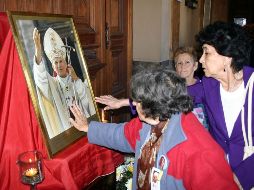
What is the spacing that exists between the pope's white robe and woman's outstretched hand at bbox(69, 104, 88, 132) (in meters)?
0.04

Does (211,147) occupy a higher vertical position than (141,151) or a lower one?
higher

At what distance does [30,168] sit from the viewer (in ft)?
4.61

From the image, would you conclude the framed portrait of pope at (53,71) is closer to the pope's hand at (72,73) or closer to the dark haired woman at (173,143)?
the pope's hand at (72,73)

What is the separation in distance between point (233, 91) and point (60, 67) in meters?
1.13

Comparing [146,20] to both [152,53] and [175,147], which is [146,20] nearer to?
[152,53]

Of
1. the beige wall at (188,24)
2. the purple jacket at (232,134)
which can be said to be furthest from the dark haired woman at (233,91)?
the beige wall at (188,24)

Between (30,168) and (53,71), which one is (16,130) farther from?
(53,71)

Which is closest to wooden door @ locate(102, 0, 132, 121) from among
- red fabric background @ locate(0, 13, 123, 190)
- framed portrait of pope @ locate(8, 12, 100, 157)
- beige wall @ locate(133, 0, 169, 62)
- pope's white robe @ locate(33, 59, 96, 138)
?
framed portrait of pope @ locate(8, 12, 100, 157)

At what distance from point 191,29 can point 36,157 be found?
5.76 m

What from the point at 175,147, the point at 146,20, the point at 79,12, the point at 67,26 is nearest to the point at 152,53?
the point at 146,20

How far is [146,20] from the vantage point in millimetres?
4320

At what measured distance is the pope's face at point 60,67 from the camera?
1.62 m

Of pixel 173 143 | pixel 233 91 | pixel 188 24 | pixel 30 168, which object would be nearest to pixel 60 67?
pixel 30 168

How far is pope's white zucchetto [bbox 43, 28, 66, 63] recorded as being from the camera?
5.14ft
